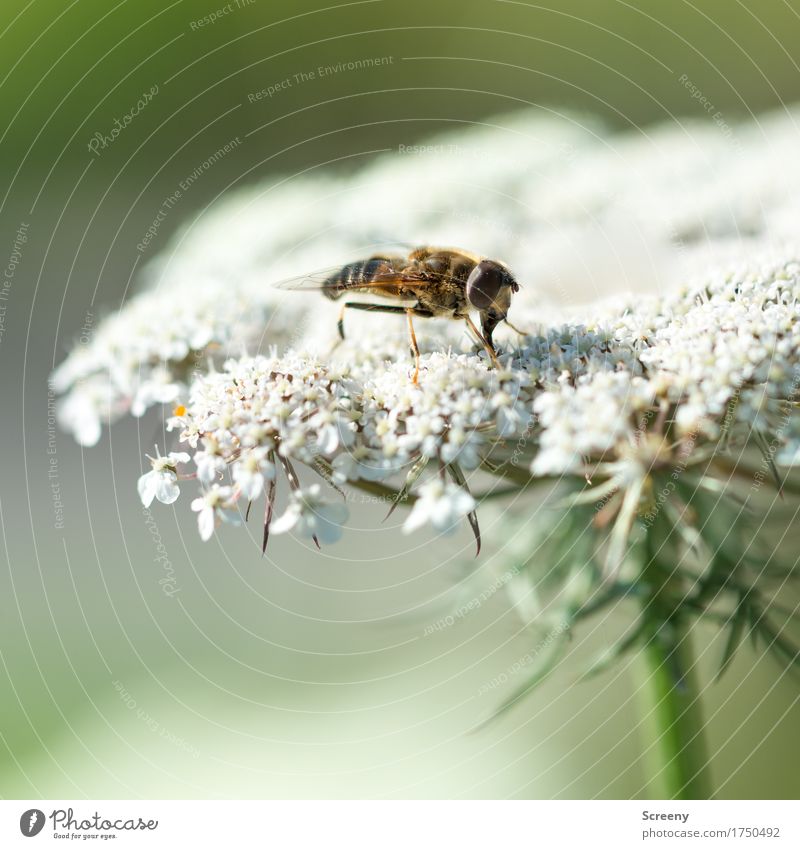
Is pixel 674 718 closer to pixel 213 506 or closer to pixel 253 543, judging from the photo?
pixel 213 506

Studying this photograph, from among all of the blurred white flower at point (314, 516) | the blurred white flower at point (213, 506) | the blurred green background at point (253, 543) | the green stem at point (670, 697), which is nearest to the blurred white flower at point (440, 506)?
the blurred white flower at point (314, 516)

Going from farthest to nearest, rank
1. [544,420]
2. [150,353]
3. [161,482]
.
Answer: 1. [150,353]
2. [161,482]
3. [544,420]

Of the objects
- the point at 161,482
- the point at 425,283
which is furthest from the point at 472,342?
the point at 161,482

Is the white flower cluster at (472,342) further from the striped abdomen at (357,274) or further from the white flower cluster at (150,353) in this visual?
the striped abdomen at (357,274)

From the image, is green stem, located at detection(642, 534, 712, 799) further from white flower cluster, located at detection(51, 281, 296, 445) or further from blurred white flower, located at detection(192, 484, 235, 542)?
white flower cluster, located at detection(51, 281, 296, 445)

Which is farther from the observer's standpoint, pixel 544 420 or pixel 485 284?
pixel 485 284

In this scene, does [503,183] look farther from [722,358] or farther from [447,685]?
[447,685]

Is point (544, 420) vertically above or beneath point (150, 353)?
beneath
